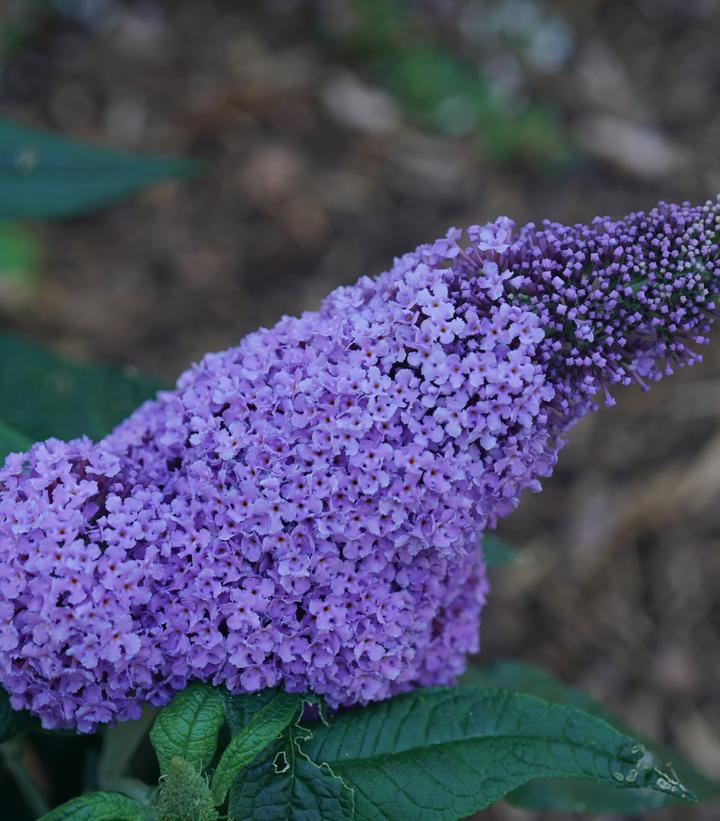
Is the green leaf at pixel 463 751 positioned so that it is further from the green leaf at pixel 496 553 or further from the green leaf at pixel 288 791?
the green leaf at pixel 496 553

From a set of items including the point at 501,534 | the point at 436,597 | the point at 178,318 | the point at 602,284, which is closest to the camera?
the point at 602,284

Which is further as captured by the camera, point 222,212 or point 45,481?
point 222,212

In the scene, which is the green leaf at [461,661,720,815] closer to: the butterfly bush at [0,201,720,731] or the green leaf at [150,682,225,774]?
the butterfly bush at [0,201,720,731]

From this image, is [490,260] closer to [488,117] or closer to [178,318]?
[178,318]

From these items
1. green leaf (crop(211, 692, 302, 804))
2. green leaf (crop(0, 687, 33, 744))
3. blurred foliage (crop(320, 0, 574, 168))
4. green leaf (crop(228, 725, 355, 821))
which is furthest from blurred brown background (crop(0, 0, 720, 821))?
green leaf (crop(0, 687, 33, 744))

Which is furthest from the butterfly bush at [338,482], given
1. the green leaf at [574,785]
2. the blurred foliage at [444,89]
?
the blurred foliage at [444,89]

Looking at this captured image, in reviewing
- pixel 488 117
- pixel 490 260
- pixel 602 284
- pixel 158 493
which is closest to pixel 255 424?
pixel 158 493
